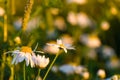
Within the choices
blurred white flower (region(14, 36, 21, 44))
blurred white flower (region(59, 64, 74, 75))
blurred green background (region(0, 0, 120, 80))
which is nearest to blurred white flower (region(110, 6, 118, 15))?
blurred green background (region(0, 0, 120, 80))

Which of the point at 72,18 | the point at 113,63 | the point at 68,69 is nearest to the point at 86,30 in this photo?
the point at 72,18

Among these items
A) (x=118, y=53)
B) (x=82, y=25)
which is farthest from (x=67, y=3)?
(x=118, y=53)

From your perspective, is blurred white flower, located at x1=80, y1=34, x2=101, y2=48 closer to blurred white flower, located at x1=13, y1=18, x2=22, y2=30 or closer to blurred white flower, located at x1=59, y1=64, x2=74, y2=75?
blurred white flower, located at x1=13, y1=18, x2=22, y2=30

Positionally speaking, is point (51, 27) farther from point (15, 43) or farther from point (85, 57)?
point (15, 43)

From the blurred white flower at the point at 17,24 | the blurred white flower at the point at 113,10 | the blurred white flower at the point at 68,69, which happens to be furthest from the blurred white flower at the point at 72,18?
the blurred white flower at the point at 68,69

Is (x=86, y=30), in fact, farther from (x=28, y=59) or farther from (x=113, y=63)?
(x=28, y=59)

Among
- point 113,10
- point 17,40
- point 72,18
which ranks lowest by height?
point 72,18
